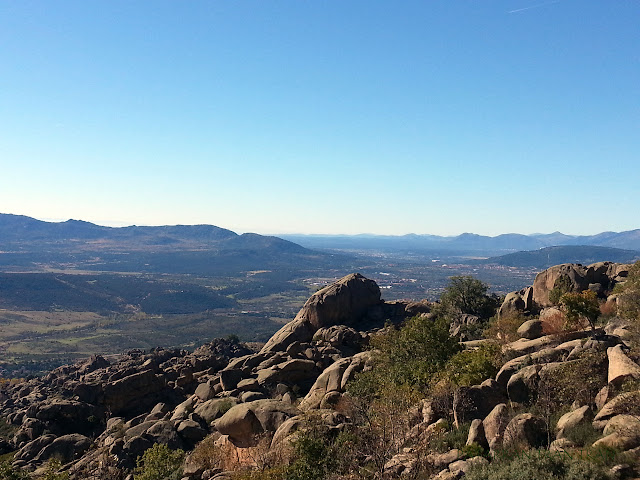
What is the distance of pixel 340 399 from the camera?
38344mm

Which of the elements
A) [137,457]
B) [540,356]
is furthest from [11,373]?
[540,356]

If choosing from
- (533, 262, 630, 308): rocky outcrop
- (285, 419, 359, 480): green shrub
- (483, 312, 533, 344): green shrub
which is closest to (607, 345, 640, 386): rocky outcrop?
(285, 419, 359, 480): green shrub

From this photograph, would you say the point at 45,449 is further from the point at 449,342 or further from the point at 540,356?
the point at 540,356

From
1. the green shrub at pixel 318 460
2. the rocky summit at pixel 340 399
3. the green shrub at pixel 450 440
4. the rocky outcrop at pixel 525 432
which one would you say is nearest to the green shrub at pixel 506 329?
the rocky summit at pixel 340 399

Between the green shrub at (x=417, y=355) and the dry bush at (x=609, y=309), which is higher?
the dry bush at (x=609, y=309)

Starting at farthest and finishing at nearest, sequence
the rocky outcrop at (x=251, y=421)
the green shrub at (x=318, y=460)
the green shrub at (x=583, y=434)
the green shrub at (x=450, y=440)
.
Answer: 1. the rocky outcrop at (x=251, y=421)
2. the green shrub at (x=450, y=440)
3. the green shrub at (x=318, y=460)
4. the green shrub at (x=583, y=434)

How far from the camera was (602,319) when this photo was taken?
4000cm

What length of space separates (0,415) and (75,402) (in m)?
17.8

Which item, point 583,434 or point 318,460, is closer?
point 583,434

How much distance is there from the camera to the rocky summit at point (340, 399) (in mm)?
21844

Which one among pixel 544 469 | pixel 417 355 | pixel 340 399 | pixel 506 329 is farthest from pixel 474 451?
pixel 506 329

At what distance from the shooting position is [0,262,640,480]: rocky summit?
21.8 metres

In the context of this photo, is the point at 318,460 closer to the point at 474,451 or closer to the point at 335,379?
the point at 474,451

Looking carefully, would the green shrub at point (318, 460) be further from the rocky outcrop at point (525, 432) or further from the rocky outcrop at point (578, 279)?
the rocky outcrop at point (578, 279)
